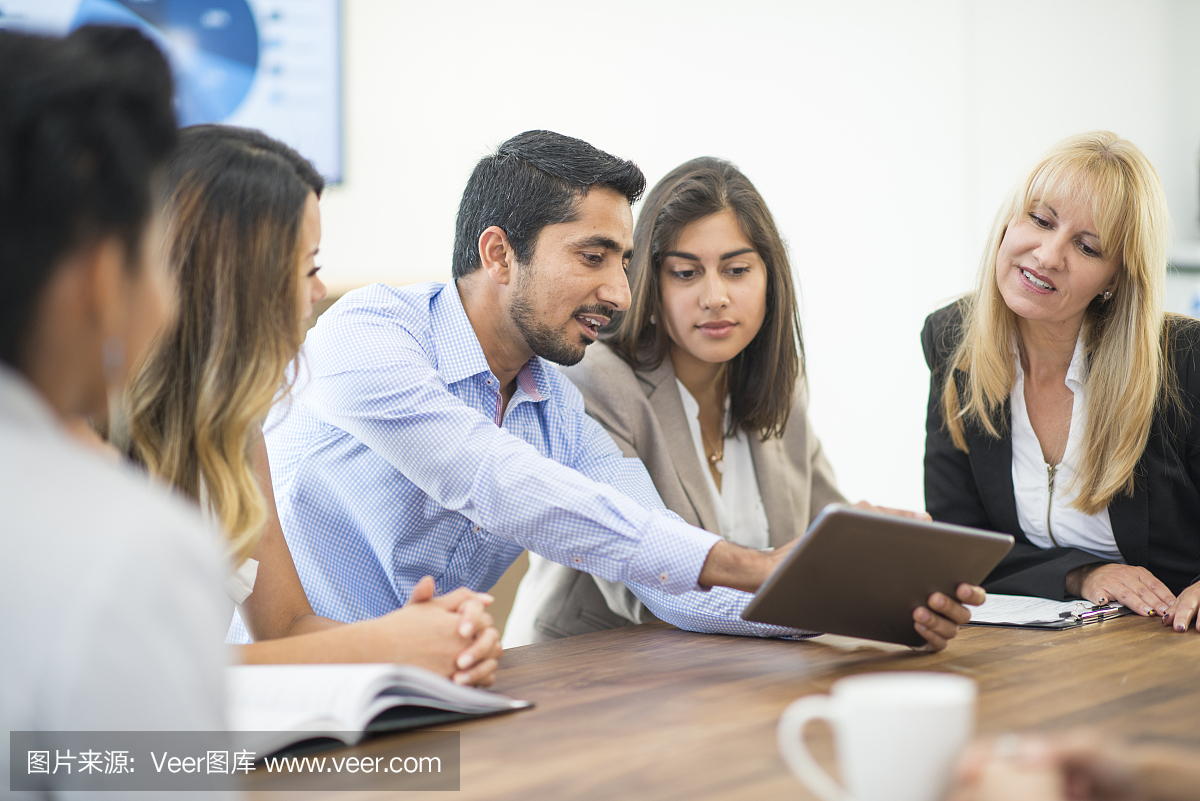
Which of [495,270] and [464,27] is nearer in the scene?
[495,270]

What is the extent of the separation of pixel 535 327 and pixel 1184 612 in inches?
41.3

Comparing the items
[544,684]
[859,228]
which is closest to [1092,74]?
[859,228]

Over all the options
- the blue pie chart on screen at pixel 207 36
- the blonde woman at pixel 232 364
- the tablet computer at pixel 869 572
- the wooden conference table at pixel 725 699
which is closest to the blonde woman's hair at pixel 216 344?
the blonde woman at pixel 232 364

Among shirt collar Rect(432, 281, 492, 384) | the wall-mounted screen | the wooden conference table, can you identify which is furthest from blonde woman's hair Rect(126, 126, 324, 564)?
the wall-mounted screen

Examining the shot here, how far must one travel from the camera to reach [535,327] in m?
1.64

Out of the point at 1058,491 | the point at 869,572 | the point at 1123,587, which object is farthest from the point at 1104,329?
the point at 869,572

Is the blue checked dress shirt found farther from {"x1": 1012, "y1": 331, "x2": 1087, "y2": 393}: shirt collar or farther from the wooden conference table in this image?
{"x1": 1012, "y1": 331, "x2": 1087, "y2": 393}: shirt collar

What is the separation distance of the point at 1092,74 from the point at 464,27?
2.26 m

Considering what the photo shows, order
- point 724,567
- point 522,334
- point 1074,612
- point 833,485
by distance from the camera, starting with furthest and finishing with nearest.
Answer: point 833,485, point 522,334, point 1074,612, point 724,567

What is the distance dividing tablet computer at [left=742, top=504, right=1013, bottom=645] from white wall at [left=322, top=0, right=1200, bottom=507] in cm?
233

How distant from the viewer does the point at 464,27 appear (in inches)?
135

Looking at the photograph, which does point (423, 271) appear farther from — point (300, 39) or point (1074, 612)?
point (1074, 612)

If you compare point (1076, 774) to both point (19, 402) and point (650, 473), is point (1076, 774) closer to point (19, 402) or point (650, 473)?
point (19, 402)

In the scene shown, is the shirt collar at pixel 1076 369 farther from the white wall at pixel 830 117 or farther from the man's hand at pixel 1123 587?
the white wall at pixel 830 117
